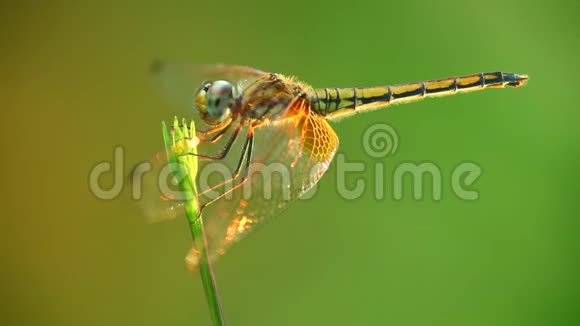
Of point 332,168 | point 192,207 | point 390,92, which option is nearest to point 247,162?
point 390,92

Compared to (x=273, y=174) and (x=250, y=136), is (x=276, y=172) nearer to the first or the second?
(x=273, y=174)

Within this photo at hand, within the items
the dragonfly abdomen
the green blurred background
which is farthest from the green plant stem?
the green blurred background

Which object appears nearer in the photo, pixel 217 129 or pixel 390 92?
pixel 217 129

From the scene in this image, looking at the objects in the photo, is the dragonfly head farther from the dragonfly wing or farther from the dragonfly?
the dragonfly wing

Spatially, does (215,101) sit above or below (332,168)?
above

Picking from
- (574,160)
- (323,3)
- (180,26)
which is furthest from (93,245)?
(574,160)

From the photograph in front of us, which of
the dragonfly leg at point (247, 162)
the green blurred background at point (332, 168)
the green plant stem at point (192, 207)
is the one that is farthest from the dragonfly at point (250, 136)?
the green blurred background at point (332, 168)

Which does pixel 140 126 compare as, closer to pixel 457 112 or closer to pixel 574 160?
pixel 457 112
